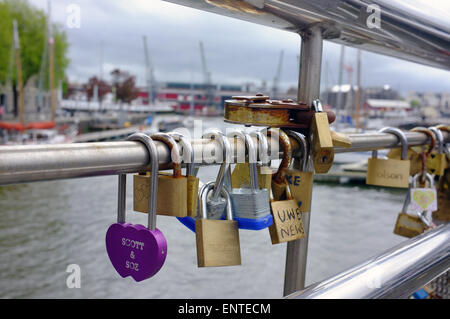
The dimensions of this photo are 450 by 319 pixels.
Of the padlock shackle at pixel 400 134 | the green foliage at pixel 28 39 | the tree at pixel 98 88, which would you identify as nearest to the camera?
the padlock shackle at pixel 400 134

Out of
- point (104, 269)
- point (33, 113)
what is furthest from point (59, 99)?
point (104, 269)

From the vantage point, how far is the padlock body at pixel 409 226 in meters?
0.88

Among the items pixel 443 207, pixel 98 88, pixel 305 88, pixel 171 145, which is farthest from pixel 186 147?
pixel 98 88

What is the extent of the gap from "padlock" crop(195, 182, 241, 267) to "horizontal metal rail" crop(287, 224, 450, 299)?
0.24 ft

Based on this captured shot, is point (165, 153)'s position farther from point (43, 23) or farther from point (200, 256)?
point (43, 23)

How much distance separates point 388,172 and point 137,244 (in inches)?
20.8

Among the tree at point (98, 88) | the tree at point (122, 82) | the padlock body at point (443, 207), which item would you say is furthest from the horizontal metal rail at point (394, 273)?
the tree at point (98, 88)

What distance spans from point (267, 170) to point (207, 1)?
0.19 meters

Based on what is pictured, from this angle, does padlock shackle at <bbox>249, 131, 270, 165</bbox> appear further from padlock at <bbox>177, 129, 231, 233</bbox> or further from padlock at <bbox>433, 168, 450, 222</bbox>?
padlock at <bbox>433, 168, 450, 222</bbox>

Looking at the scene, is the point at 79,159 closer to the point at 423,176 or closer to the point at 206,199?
the point at 206,199

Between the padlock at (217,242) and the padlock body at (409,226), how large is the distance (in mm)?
600

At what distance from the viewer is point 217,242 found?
42 centimetres

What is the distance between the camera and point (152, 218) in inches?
15.0

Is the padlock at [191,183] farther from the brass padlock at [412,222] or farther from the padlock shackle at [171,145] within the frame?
the brass padlock at [412,222]
